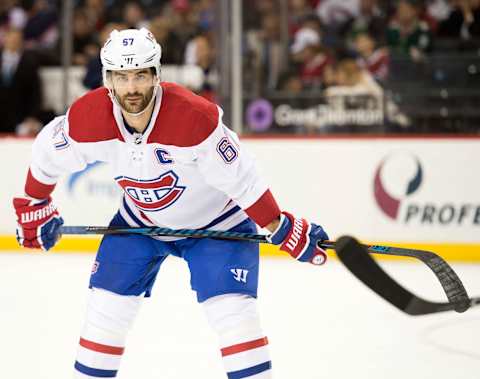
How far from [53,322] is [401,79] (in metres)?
3.02

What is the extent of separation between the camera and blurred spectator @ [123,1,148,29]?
7621 mm

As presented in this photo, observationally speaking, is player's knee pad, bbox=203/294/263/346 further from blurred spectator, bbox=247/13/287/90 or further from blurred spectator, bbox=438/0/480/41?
A: blurred spectator, bbox=438/0/480/41

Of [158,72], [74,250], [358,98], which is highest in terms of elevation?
[158,72]

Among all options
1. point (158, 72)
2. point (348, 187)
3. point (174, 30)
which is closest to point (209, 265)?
point (158, 72)

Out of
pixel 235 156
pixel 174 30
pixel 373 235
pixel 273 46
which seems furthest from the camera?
pixel 174 30

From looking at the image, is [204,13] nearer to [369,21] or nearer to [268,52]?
[268,52]

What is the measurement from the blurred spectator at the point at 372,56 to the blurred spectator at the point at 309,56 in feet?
0.78

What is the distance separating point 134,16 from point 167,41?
614mm

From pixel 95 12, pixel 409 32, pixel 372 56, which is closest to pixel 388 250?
pixel 372 56

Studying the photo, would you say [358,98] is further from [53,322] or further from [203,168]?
[203,168]

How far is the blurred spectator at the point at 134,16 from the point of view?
7.62 m

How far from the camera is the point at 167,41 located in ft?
23.6

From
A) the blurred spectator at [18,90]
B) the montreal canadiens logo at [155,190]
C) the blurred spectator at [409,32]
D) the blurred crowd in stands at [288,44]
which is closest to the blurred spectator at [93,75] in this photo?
the blurred crowd in stands at [288,44]

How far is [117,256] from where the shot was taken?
293 centimetres
